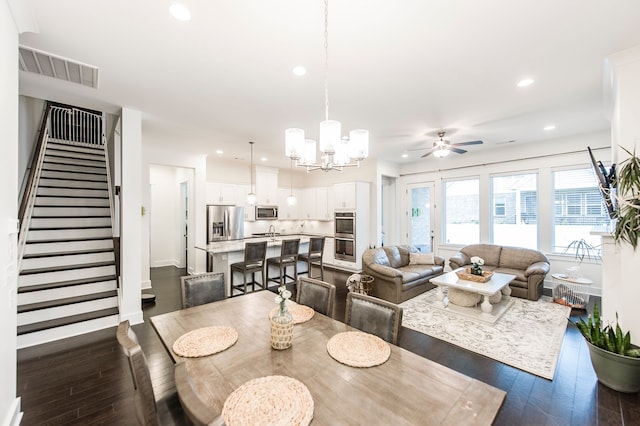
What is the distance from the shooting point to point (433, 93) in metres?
3.10

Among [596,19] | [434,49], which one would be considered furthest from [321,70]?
[596,19]

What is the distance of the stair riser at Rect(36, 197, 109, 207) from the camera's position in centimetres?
454

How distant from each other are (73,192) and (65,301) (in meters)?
2.69

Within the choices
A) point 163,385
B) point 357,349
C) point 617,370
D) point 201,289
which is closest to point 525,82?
point 617,370

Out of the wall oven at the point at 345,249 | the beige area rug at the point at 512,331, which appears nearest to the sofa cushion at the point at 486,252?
the beige area rug at the point at 512,331

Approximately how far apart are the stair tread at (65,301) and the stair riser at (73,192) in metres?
2.37

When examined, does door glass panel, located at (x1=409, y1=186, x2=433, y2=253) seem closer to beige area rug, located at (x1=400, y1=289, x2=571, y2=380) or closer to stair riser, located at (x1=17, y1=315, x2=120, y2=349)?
beige area rug, located at (x1=400, y1=289, x2=571, y2=380)

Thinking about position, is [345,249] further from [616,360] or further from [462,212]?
[616,360]

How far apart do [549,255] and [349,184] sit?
14.4 feet

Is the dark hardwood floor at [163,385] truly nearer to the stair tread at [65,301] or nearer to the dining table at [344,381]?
the dining table at [344,381]

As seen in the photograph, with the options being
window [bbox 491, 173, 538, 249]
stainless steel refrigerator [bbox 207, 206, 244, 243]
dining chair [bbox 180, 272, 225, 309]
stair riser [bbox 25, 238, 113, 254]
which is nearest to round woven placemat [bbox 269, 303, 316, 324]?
dining chair [bbox 180, 272, 225, 309]

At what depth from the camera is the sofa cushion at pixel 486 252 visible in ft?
17.6

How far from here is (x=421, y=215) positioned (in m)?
7.14

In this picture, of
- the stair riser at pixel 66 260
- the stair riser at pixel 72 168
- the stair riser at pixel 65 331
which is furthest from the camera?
the stair riser at pixel 72 168
